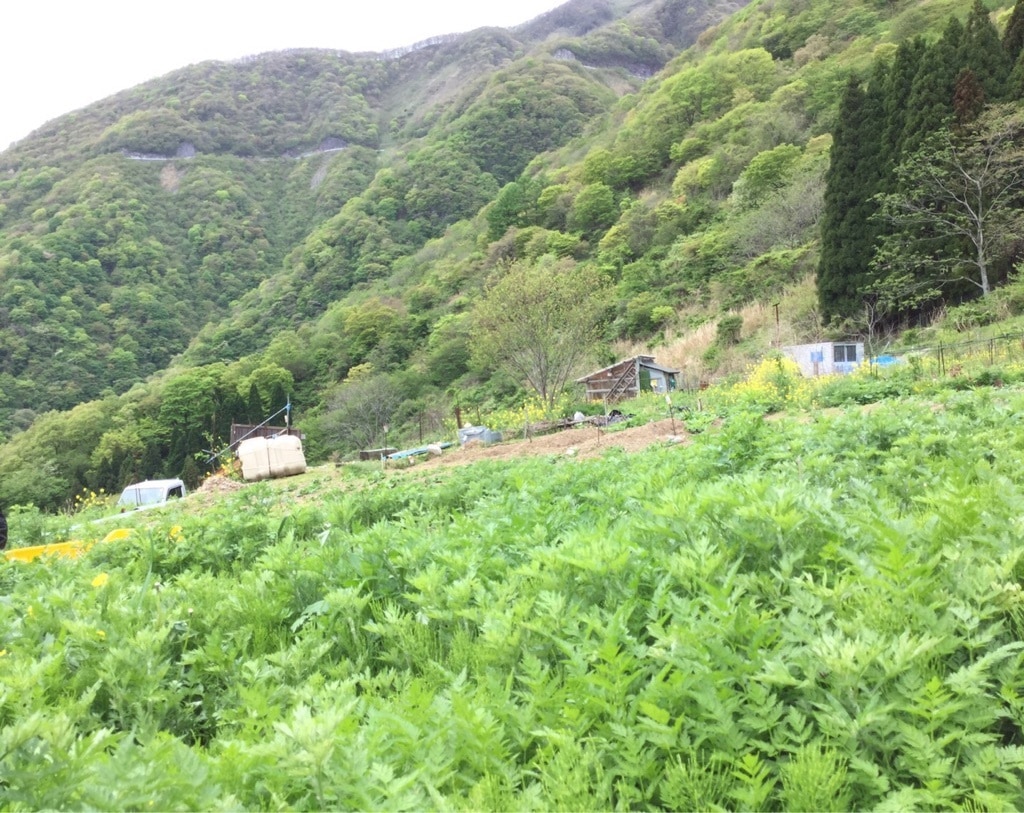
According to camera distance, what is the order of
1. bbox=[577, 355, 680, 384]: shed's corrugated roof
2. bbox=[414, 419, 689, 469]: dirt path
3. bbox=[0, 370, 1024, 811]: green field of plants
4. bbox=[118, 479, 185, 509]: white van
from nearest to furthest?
bbox=[0, 370, 1024, 811]: green field of plants → bbox=[414, 419, 689, 469]: dirt path → bbox=[118, 479, 185, 509]: white van → bbox=[577, 355, 680, 384]: shed's corrugated roof

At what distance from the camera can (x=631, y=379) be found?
29266 millimetres

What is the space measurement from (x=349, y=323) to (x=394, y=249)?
25045mm

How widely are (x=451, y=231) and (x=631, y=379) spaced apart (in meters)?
51.7

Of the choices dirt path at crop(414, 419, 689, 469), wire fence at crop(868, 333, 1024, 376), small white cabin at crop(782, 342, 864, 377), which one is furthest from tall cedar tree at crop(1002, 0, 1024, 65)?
dirt path at crop(414, 419, 689, 469)

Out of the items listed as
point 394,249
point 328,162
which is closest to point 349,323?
point 394,249

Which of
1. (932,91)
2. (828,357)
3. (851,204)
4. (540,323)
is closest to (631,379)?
(540,323)

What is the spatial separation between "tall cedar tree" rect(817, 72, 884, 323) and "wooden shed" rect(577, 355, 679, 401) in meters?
7.45

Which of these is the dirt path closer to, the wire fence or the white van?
the wire fence

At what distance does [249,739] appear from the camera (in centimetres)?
170

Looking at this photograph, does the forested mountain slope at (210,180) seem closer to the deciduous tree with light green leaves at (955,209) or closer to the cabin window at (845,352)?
the cabin window at (845,352)

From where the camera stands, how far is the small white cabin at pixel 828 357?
19.9m

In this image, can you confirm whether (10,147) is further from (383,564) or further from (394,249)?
(383,564)

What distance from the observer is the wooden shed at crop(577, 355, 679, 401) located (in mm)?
28406

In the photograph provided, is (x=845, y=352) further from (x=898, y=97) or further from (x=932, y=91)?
(x=898, y=97)
